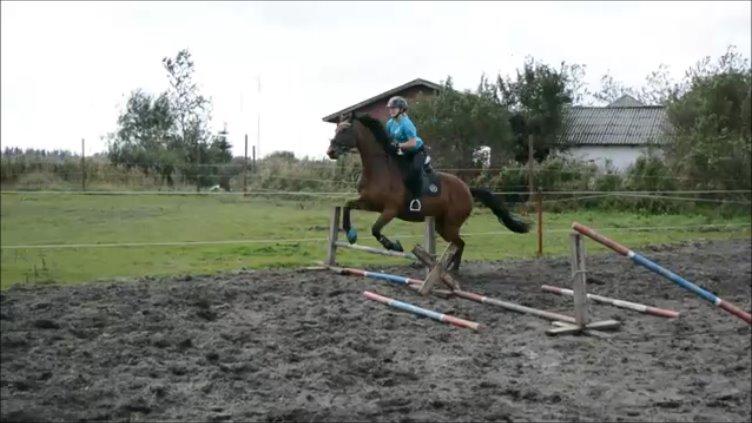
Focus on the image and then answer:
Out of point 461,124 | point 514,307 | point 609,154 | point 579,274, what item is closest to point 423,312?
point 514,307

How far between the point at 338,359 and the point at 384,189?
2579 millimetres

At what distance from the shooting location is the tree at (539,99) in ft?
23.9

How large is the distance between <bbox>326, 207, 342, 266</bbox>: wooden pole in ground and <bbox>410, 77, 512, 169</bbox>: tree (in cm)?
120

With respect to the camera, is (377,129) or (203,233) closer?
Result: (203,233)

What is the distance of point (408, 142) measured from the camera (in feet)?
22.9

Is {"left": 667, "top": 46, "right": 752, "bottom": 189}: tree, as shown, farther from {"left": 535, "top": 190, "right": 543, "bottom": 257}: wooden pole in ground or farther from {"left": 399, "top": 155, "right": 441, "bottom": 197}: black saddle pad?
{"left": 399, "top": 155, "right": 441, "bottom": 197}: black saddle pad

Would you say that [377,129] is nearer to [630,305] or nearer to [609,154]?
[630,305]

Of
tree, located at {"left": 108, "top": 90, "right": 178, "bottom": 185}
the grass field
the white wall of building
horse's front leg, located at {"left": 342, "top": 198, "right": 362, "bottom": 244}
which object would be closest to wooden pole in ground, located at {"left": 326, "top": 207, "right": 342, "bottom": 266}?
the grass field

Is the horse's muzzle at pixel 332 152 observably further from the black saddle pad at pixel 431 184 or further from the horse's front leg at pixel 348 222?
the black saddle pad at pixel 431 184

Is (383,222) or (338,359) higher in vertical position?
(383,222)

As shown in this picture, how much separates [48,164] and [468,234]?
8.25 metres

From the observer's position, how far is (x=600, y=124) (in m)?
7.22

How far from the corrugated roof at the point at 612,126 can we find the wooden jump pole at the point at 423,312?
211 cm

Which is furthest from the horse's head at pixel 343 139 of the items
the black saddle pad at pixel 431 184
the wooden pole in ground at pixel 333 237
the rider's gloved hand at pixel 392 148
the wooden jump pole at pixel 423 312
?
the wooden pole in ground at pixel 333 237
